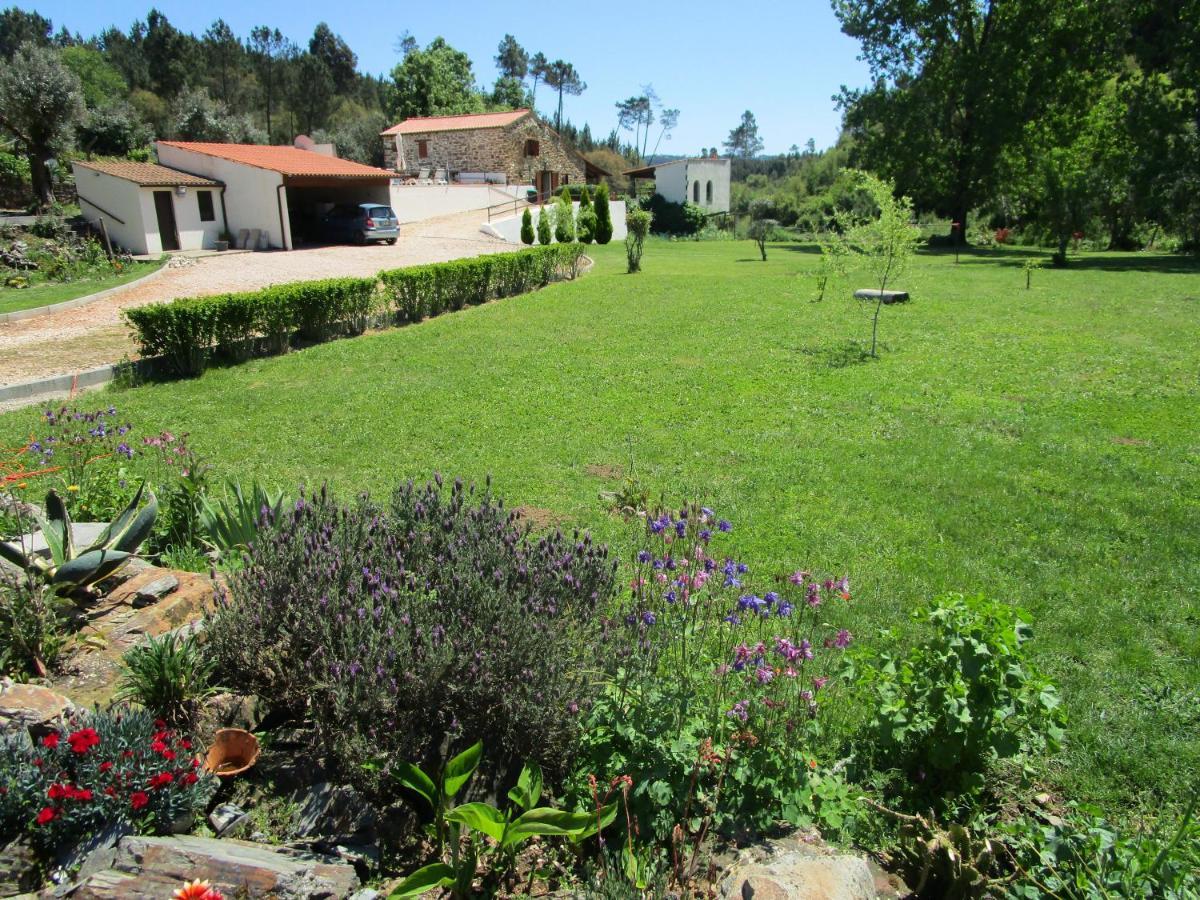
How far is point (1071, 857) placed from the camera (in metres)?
2.52

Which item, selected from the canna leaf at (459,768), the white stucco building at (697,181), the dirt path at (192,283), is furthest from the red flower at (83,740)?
the white stucco building at (697,181)

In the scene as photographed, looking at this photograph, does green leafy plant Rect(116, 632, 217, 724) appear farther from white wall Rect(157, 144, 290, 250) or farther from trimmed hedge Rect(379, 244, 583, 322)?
white wall Rect(157, 144, 290, 250)

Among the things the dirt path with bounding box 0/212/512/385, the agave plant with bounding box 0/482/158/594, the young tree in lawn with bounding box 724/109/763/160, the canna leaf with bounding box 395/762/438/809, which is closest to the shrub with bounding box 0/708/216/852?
the canna leaf with bounding box 395/762/438/809

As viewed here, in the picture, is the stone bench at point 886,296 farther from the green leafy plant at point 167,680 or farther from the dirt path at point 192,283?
the green leafy plant at point 167,680

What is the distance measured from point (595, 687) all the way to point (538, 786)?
58cm

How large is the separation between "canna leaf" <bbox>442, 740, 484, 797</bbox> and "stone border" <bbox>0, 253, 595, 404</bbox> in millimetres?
9758

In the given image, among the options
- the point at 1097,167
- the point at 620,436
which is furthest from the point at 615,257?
the point at 620,436

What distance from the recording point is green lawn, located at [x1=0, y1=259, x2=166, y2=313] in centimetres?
1639

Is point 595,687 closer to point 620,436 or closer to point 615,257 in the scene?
point 620,436

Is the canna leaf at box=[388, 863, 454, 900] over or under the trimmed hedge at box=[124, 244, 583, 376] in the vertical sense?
under

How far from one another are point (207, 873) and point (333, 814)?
51cm

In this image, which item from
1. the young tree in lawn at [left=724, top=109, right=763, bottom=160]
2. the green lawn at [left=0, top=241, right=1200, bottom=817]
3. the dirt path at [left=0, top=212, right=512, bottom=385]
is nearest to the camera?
the green lawn at [left=0, top=241, right=1200, bottom=817]

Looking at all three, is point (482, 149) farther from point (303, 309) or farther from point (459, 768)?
point (459, 768)

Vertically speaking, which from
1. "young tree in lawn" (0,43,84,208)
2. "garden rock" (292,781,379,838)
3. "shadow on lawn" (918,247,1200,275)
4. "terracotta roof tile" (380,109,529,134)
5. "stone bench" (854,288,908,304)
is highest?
"terracotta roof tile" (380,109,529,134)
